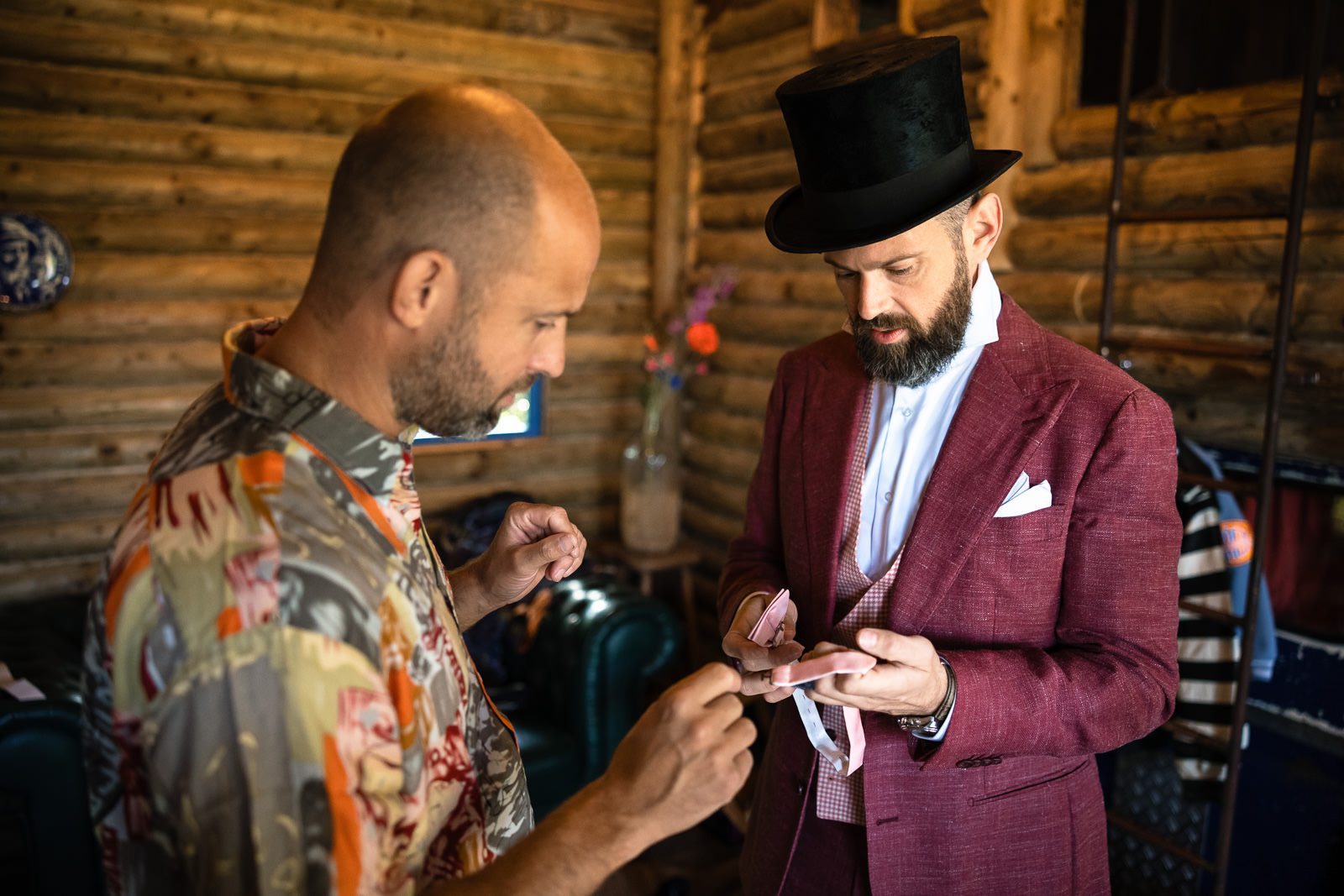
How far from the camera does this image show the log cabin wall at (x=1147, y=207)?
2580 millimetres

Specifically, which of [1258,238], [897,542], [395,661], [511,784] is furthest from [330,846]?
[1258,238]

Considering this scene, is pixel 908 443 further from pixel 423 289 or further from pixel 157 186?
pixel 157 186

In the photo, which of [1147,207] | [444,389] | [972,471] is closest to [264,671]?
[444,389]

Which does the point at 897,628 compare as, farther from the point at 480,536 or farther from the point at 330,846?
the point at 480,536

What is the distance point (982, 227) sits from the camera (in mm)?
1830

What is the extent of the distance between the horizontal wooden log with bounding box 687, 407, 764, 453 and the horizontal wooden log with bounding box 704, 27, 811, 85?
176cm

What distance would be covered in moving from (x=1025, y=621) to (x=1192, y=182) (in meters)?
1.82

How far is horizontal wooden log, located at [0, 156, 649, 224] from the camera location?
153 inches

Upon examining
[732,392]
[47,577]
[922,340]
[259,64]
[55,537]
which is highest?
[259,64]

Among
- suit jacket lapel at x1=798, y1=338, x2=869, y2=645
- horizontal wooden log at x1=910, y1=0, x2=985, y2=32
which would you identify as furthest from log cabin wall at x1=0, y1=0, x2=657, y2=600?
suit jacket lapel at x1=798, y1=338, x2=869, y2=645

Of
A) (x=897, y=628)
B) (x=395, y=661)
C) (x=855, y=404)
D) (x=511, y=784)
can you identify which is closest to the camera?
(x=395, y=661)

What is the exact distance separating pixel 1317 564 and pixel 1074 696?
1.68 metres

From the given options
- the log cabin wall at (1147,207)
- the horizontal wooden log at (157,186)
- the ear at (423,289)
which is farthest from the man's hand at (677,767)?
the horizontal wooden log at (157,186)

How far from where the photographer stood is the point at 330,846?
95 centimetres
